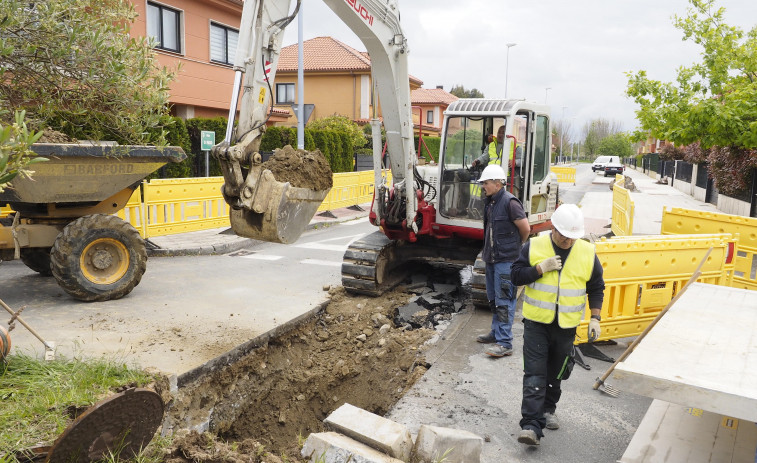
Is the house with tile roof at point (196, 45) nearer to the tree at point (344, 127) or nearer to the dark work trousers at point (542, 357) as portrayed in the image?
the tree at point (344, 127)

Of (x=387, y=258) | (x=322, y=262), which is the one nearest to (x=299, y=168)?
(x=387, y=258)

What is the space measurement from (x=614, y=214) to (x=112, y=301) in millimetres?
12739

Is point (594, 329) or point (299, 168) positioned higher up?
point (299, 168)

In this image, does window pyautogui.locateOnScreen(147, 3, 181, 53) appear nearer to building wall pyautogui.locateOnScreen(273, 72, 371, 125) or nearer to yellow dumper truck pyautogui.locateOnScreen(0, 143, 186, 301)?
yellow dumper truck pyautogui.locateOnScreen(0, 143, 186, 301)

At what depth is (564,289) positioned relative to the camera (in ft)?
13.6

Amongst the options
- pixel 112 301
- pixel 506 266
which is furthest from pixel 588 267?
pixel 112 301

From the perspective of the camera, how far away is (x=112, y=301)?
22.4 feet

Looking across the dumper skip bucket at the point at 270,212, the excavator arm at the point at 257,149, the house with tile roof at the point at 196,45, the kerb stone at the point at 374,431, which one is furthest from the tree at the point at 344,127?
the kerb stone at the point at 374,431

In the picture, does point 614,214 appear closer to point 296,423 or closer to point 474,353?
point 474,353

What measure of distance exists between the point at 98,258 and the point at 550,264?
208 inches

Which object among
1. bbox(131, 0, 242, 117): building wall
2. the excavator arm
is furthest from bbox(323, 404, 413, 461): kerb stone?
bbox(131, 0, 242, 117): building wall

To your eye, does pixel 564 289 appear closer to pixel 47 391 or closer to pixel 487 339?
pixel 487 339

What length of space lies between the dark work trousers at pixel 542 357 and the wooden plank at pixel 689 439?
2.14ft

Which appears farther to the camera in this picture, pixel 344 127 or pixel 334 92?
pixel 334 92
